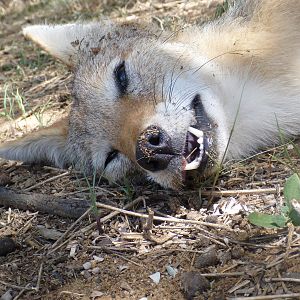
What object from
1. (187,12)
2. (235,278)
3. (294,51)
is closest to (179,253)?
(235,278)

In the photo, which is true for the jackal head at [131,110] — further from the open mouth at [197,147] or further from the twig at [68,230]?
the twig at [68,230]

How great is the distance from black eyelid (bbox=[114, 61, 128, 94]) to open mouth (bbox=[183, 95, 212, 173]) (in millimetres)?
607

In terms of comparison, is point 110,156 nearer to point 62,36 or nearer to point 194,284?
point 62,36

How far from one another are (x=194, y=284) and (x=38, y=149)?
2.02 meters

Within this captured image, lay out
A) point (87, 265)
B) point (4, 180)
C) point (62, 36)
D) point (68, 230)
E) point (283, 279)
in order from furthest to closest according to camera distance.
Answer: point (62, 36), point (4, 180), point (68, 230), point (87, 265), point (283, 279)

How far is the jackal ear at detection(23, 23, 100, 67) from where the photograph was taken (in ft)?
14.9

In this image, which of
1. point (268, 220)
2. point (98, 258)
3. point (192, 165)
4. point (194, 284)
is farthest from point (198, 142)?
point (194, 284)

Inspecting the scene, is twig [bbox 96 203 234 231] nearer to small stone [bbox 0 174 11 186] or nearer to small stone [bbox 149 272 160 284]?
small stone [bbox 149 272 160 284]

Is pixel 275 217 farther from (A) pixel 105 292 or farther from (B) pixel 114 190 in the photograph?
(B) pixel 114 190

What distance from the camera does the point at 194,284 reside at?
2555 millimetres

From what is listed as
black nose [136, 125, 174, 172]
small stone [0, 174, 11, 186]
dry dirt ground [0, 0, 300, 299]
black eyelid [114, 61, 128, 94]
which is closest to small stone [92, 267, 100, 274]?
dry dirt ground [0, 0, 300, 299]

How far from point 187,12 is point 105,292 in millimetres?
4107

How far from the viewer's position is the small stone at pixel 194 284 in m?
2.54

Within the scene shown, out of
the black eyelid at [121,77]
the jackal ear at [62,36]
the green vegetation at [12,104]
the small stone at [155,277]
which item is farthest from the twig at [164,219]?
the green vegetation at [12,104]
